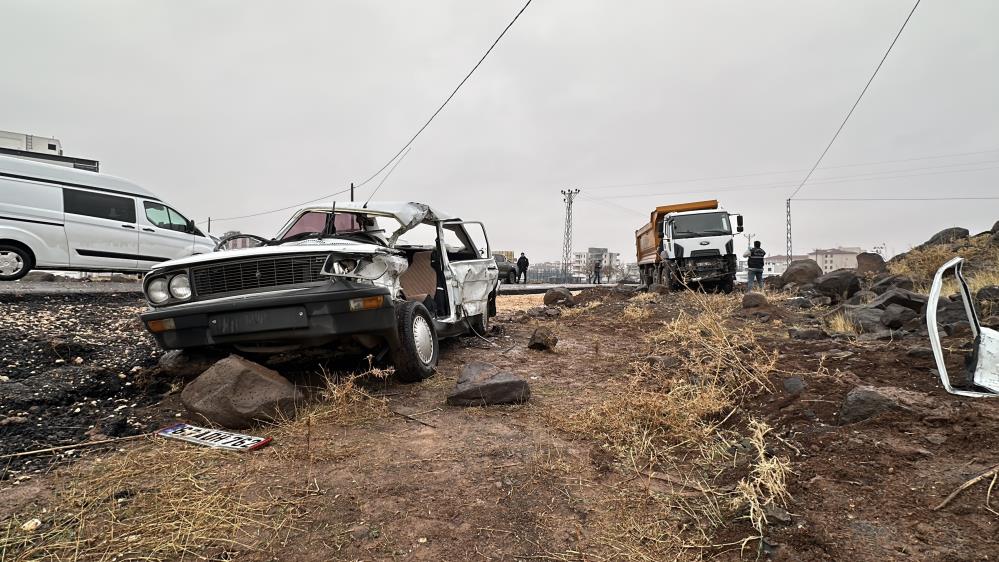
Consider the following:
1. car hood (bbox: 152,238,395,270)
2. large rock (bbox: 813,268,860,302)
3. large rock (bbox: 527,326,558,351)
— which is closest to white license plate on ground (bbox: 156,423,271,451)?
car hood (bbox: 152,238,395,270)

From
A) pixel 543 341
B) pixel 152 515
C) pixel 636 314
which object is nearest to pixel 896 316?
pixel 636 314

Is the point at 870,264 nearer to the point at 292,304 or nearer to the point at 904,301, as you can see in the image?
the point at 904,301

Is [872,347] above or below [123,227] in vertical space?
below

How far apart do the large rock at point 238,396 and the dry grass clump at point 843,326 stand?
571cm

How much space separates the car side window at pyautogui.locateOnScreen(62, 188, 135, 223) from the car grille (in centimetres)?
751

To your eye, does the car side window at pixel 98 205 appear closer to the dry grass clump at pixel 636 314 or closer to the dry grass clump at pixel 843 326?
the dry grass clump at pixel 636 314

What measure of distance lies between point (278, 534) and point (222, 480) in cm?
64

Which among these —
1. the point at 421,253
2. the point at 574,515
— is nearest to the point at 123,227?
the point at 421,253

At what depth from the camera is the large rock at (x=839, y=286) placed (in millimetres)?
9992

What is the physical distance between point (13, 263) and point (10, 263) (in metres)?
0.04

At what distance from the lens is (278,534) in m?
1.92

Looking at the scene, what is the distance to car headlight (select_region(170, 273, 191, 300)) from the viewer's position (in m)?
3.64

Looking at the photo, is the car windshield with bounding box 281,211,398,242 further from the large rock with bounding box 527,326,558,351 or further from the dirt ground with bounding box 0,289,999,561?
the large rock with bounding box 527,326,558,351

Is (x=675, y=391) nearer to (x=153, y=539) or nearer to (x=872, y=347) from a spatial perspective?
(x=872, y=347)
